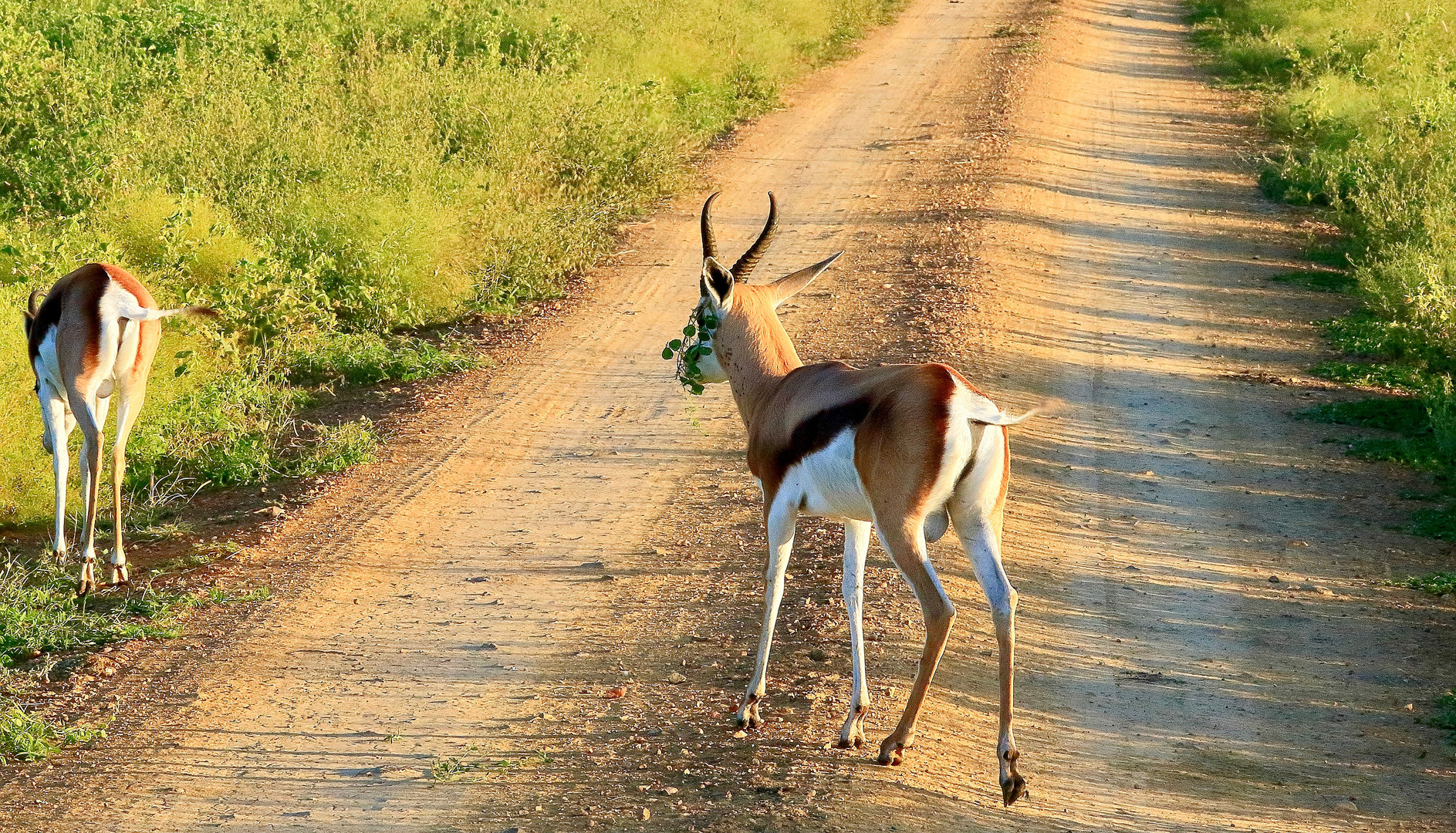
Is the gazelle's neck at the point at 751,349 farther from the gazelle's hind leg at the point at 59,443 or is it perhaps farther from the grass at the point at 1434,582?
the gazelle's hind leg at the point at 59,443

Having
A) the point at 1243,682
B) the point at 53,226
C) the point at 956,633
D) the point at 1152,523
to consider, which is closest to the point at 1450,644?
the point at 1243,682

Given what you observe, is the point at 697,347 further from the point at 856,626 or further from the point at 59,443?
the point at 59,443

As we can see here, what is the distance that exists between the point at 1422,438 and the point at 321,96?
35.0 feet

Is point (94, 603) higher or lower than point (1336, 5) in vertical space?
lower

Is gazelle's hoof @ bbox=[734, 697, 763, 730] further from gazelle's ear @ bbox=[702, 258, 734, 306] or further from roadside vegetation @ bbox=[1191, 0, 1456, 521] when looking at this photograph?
roadside vegetation @ bbox=[1191, 0, 1456, 521]

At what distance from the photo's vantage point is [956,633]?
6547 mm

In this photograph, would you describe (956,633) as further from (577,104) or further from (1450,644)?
(577,104)

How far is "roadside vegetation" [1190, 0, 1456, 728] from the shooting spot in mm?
9016

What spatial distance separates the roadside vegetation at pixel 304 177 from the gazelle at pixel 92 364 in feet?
2.83

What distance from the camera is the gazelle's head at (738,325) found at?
5.96m

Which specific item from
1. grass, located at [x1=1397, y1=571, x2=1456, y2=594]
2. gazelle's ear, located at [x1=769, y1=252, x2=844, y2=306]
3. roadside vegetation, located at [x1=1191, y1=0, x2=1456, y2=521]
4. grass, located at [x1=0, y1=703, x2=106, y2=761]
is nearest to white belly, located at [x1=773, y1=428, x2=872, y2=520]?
gazelle's ear, located at [x1=769, y1=252, x2=844, y2=306]

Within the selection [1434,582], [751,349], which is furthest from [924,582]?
[1434,582]

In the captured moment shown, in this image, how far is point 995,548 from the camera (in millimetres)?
5125

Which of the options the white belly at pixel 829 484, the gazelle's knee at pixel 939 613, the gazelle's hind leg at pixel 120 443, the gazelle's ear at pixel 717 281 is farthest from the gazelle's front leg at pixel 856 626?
the gazelle's hind leg at pixel 120 443
